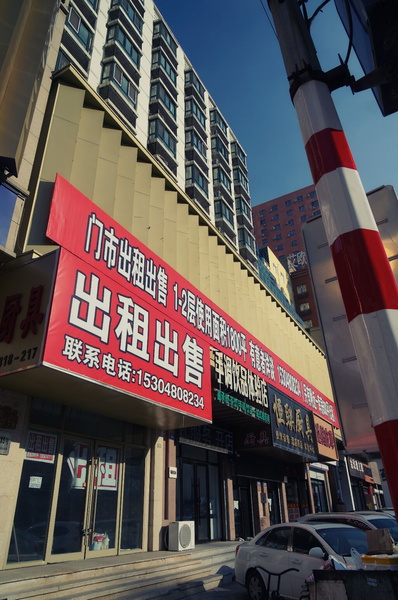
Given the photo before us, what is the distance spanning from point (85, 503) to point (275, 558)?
488 cm

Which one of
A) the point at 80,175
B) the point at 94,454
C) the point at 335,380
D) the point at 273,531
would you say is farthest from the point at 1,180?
the point at 273,531

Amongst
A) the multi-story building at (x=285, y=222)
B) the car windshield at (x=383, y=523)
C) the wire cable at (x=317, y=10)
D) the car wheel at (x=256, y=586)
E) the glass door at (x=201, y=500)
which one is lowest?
the car wheel at (x=256, y=586)

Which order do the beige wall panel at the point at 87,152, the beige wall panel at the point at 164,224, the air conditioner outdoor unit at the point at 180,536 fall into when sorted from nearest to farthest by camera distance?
the beige wall panel at the point at 87,152 < the beige wall panel at the point at 164,224 < the air conditioner outdoor unit at the point at 180,536

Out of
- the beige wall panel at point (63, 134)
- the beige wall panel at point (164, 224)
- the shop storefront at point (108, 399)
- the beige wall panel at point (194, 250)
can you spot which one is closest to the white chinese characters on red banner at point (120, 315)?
the shop storefront at point (108, 399)

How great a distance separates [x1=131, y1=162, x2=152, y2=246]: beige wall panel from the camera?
1352 centimetres

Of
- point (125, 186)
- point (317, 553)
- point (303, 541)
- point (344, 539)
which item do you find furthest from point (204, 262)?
point (317, 553)

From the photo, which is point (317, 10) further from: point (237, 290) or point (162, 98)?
point (162, 98)

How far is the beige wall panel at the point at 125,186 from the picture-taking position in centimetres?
1281

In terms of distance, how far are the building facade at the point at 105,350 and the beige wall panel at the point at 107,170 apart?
0.17 feet

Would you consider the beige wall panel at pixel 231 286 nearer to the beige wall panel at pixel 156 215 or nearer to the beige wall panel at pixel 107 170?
the beige wall panel at pixel 156 215

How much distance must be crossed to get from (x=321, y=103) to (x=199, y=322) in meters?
12.5

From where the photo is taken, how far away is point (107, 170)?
12570 millimetres

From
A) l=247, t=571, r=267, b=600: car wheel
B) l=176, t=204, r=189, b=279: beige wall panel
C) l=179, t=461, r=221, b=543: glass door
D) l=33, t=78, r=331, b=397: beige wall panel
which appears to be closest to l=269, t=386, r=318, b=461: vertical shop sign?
l=179, t=461, r=221, b=543: glass door

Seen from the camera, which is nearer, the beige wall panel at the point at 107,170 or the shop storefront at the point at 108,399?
the shop storefront at the point at 108,399
